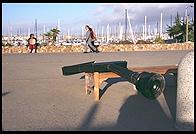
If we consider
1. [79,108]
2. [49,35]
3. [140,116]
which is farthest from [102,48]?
[140,116]

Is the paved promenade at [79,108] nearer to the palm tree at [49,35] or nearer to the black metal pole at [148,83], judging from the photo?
the black metal pole at [148,83]

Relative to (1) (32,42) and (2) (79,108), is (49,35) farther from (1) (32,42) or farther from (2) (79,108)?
(2) (79,108)

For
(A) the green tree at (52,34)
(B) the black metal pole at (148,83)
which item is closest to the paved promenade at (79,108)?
(B) the black metal pole at (148,83)

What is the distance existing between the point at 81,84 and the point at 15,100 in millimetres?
2543

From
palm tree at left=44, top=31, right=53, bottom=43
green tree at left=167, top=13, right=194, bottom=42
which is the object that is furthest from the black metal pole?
green tree at left=167, top=13, right=194, bottom=42

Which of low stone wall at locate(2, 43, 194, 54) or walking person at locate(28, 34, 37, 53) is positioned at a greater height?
walking person at locate(28, 34, 37, 53)

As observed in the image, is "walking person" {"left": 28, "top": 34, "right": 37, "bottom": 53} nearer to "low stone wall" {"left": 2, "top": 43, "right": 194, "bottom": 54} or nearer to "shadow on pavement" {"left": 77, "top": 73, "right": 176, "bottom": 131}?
"low stone wall" {"left": 2, "top": 43, "right": 194, "bottom": 54}

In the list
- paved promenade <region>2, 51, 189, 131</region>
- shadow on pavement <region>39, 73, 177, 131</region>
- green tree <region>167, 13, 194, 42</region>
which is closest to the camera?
shadow on pavement <region>39, 73, 177, 131</region>

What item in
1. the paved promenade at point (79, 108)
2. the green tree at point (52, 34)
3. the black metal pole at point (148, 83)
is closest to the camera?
the black metal pole at point (148, 83)

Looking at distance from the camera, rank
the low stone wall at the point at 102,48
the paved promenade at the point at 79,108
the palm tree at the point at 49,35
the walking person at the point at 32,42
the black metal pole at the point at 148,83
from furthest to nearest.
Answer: the palm tree at the point at 49,35 → the low stone wall at the point at 102,48 → the walking person at the point at 32,42 → the paved promenade at the point at 79,108 → the black metal pole at the point at 148,83

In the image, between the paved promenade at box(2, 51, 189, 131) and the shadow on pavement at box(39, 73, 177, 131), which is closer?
the shadow on pavement at box(39, 73, 177, 131)

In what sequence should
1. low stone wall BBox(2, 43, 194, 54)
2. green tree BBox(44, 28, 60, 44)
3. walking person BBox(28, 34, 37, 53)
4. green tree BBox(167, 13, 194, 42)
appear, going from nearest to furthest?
walking person BBox(28, 34, 37, 53) → low stone wall BBox(2, 43, 194, 54) → green tree BBox(44, 28, 60, 44) → green tree BBox(167, 13, 194, 42)

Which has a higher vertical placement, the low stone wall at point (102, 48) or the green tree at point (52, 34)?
the green tree at point (52, 34)

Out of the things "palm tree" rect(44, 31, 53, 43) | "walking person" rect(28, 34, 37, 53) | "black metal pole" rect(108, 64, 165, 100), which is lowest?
"black metal pole" rect(108, 64, 165, 100)
